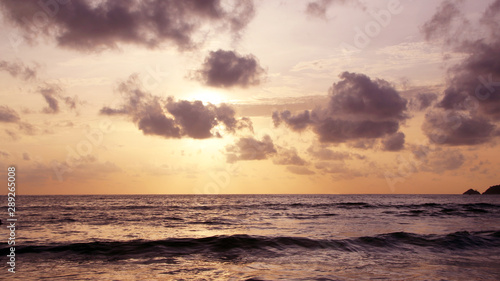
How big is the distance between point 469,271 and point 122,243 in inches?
803

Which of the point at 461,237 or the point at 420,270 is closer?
the point at 420,270

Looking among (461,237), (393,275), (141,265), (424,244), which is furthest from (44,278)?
(461,237)

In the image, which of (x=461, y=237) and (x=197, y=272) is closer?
(x=197, y=272)

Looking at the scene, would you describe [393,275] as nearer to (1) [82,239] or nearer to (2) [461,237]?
(2) [461,237]

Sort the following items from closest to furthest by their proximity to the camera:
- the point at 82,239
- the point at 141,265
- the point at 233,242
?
1. the point at 141,265
2. the point at 233,242
3. the point at 82,239

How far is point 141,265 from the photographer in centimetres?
1709

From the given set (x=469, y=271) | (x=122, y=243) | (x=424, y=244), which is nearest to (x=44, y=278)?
(x=122, y=243)

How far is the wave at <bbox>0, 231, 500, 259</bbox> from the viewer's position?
20.6 metres

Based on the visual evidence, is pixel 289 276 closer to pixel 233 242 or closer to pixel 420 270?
pixel 420 270

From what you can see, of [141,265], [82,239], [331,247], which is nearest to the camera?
[141,265]

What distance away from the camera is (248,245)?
22922 millimetres

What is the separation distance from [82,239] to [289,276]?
18.9 m

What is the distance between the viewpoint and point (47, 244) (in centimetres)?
2319

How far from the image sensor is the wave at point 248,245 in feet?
67.4
